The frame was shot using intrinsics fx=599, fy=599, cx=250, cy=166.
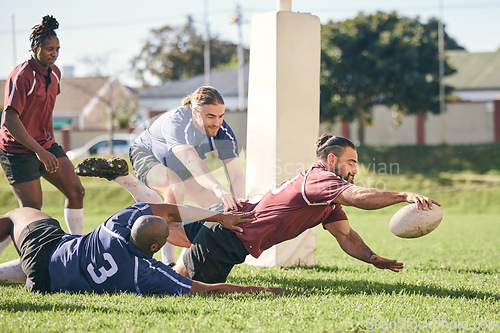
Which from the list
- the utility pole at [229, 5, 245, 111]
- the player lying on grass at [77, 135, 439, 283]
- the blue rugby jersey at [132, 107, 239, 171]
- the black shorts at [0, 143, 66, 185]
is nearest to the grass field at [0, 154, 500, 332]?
the player lying on grass at [77, 135, 439, 283]

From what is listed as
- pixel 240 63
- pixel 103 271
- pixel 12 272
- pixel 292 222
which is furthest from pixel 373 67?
pixel 103 271

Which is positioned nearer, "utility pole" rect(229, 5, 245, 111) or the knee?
the knee

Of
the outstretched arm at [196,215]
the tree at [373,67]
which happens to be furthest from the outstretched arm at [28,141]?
the tree at [373,67]

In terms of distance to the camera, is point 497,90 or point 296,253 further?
point 497,90

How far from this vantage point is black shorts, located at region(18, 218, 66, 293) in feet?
15.5

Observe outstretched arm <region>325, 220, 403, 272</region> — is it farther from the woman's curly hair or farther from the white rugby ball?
the woman's curly hair

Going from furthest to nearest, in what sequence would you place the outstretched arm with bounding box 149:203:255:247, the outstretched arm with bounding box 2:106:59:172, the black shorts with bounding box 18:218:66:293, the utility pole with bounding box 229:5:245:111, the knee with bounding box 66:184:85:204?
the utility pole with bounding box 229:5:245:111 < the knee with bounding box 66:184:85:204 < the outstretched arm with bounding box 2:106:59:172 < the outstretched arm with bounding box 149:203:255:247 < the black shorts with bounding box 18:218:66:293

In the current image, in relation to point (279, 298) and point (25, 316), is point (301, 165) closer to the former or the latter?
point (279, 298)

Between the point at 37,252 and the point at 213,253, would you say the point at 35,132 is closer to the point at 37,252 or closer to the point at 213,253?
the point at 37,252

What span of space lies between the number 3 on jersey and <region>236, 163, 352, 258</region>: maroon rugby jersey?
1094mm

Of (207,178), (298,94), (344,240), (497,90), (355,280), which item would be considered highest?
(497,90)

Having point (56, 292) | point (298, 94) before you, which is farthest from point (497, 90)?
point (56, 292)

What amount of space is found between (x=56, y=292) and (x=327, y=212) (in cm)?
232

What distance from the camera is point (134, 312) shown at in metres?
4.13
